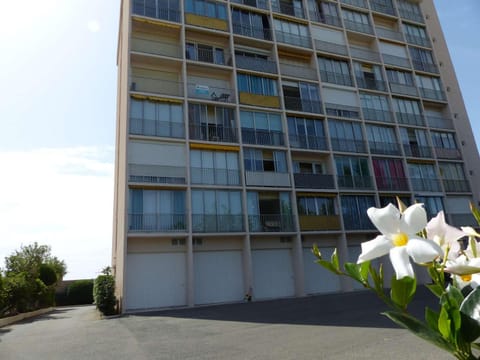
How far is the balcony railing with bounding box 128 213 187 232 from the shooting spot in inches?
694

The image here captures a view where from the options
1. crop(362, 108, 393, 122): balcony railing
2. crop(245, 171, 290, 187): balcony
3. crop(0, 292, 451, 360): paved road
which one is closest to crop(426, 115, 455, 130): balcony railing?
crop(362, 108, 393, 122): balcony railing

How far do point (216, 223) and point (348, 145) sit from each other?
11652 mm

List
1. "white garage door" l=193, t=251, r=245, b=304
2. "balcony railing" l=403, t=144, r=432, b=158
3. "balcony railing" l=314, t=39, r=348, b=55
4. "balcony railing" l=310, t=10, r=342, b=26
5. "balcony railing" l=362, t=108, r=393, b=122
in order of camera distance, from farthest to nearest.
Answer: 1. "balcony railing" l=310, t=10, r=342, b=26
2. "balcony railing" l=314, t=39, r=348, b=55
3. "balcony railing" l=403, t=144, r=432, b=158
4. "balcony railing" l=362, t=108, r=393, b=122
5. "white garage door" l=193, t=251, r=245, b=304

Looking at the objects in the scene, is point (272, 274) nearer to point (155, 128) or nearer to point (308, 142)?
point (308, 142)

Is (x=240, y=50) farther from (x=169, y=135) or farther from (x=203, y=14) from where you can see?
(x=169, y=135)

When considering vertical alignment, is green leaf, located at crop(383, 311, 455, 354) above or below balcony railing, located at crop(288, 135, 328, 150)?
below

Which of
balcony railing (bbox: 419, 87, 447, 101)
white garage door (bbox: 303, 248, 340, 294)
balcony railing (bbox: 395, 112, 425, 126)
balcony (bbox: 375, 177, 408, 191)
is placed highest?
balcony railing (bbox: 419, 87, 447, 101)

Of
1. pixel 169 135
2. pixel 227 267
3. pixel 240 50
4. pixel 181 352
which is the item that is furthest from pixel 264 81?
pixel 181 352

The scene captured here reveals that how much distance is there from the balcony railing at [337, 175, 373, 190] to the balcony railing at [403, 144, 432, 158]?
4.65 m

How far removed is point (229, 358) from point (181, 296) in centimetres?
1149

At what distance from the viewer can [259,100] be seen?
73.6 feet

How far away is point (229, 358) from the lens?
23.1 feet

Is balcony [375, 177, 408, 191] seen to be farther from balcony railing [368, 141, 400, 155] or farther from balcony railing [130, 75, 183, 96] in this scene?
balcony railing [130, 75, 183, 96]

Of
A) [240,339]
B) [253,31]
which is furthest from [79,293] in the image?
[240,339]
